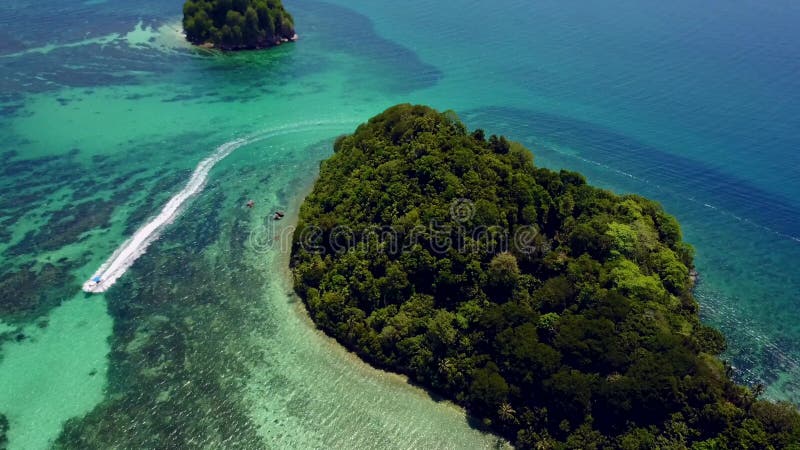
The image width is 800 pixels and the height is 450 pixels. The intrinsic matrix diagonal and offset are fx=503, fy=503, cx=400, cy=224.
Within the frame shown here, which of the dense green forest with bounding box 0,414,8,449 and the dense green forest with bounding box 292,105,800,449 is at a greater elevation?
the dense green forest with bounding box 292,105,800,449

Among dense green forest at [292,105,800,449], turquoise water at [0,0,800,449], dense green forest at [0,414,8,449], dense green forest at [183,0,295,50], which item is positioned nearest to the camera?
dense green forest at [292,105,800,449]

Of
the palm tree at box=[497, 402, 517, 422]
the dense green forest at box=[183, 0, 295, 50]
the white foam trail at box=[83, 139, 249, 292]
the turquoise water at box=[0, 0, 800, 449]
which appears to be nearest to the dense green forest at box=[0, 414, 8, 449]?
the turquoise water at box=[0, 0, 800, 449]

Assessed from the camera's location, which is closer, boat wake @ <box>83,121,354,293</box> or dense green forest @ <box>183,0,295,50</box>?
boat wake @ <box>83,121,354,293</box>

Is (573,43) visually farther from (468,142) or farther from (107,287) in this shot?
(107,287)

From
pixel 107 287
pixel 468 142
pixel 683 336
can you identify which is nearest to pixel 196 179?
pixel 107 287

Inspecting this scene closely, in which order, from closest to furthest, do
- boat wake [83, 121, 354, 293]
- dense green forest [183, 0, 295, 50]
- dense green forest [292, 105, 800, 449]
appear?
dense green forest [292, 105, 800, 449] < boat wake [83, 121, 354, 293] < dense green forest [183, 0, 295, 50]

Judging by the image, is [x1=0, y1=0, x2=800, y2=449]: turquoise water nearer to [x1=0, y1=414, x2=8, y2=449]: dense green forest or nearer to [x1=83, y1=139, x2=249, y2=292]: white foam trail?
[x1=0, y1=414, x2=8, y2=449]: dense green forest

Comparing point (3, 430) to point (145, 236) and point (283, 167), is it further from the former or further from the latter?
point (283, 167)

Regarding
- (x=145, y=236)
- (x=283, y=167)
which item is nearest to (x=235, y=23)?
(x=283, y=167)

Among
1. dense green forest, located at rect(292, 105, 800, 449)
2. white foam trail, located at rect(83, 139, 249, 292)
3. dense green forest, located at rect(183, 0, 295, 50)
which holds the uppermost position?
dense green forest, located at rect(183, 0, 295, 50)
